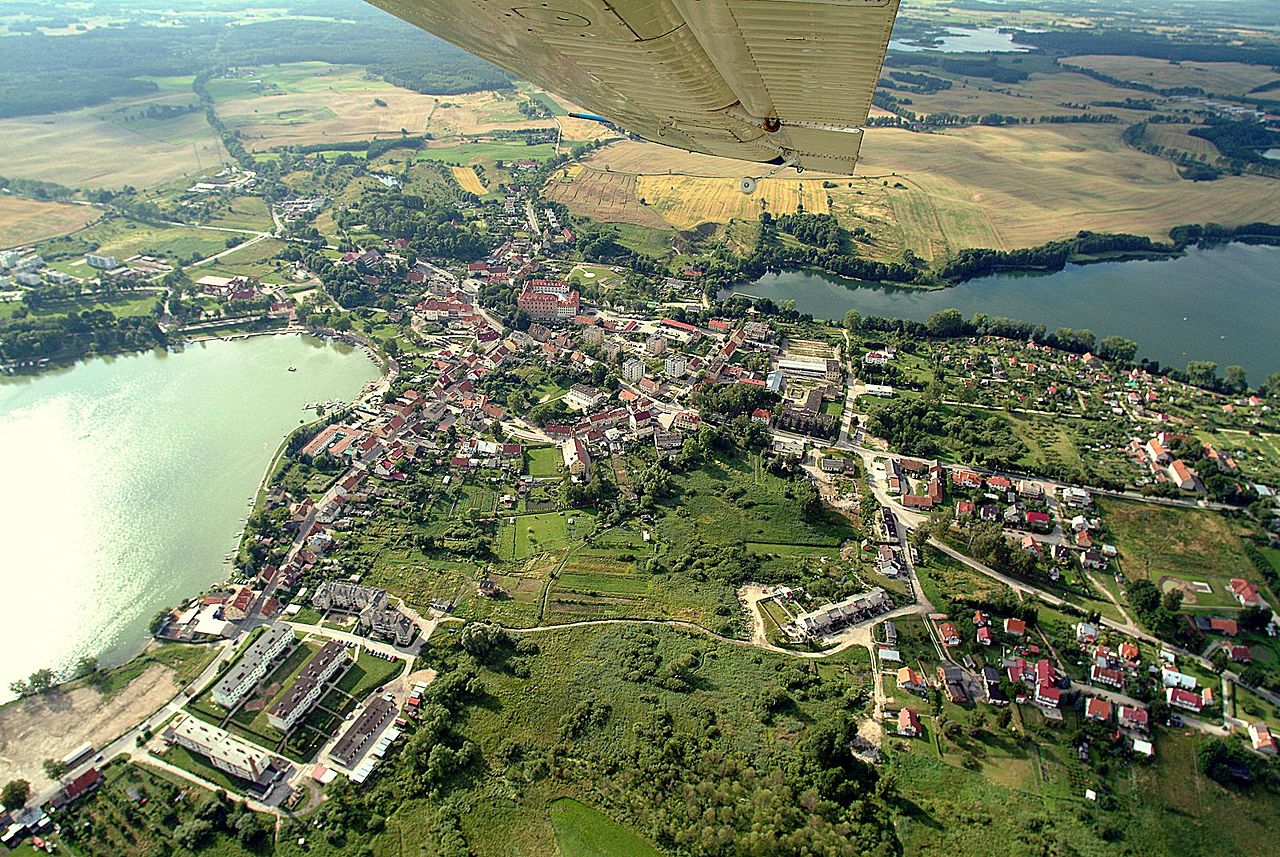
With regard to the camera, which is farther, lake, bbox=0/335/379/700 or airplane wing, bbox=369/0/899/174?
lake, bbox=0/335/379/700

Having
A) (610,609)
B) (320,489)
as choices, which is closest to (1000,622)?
(610,609)

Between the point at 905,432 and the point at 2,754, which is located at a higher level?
the point at 905,432

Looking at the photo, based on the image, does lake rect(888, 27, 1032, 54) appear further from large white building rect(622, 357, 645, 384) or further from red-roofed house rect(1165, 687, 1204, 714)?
red-roofed house rect(1165, 687, 1204, 714)

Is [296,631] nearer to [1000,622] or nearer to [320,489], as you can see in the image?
[320,489]

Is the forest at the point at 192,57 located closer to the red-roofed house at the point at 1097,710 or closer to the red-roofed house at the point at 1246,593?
the red-roofed house at the point at 1246,593

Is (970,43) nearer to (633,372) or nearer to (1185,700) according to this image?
(633,372)

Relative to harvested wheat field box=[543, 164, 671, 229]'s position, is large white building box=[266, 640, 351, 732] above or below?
below

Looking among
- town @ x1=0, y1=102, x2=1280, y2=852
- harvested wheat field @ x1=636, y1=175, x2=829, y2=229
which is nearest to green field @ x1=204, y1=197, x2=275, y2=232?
town @ x1=0, y1=102, x2=1280, y2=852

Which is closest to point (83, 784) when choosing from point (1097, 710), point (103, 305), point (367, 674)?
point (367, 674)
